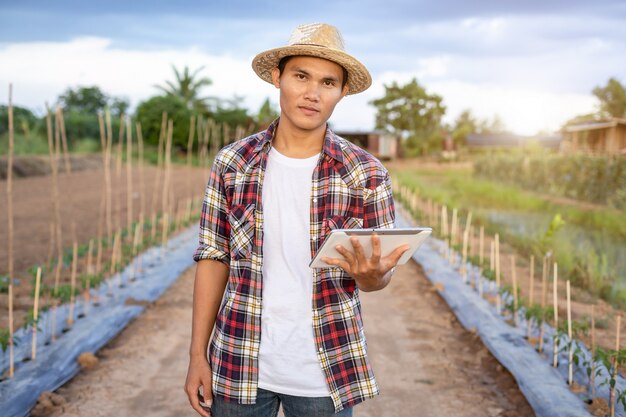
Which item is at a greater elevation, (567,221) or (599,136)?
(599,136)

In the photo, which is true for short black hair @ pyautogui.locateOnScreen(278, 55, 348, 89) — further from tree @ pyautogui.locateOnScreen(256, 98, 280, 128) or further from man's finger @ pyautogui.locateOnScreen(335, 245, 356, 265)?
tree @ pyautogui.locateOnScreen(256, 98, 280, 128)

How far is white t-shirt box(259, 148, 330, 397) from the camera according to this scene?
1493 millimetres

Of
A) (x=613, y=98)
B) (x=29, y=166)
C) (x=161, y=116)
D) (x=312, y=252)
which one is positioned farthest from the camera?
(x=613, y=98)

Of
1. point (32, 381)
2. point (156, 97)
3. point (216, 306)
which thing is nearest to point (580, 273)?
point (32, 381)

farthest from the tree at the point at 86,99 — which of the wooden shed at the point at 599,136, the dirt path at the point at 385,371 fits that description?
the dirt path at the point at 385,371

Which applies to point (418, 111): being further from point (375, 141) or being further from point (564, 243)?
point (564, 243)

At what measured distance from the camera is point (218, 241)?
1612 mm

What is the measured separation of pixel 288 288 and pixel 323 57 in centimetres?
54

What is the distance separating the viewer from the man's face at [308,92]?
1.58 metres

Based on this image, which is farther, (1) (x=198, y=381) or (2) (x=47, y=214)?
(2) (x=47, y=214)

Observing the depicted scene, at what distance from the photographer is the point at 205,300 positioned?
1.62 m

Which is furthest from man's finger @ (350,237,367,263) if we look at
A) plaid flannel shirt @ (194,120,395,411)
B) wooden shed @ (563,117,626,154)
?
wooden shed @ (563,117,626,154)

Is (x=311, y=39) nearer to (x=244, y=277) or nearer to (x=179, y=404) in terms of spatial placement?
(x=244, y=277)

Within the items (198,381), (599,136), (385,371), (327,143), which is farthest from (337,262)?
(599,136)
